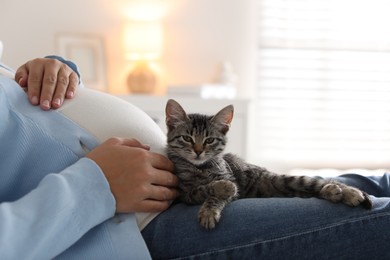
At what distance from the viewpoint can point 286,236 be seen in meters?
0.83

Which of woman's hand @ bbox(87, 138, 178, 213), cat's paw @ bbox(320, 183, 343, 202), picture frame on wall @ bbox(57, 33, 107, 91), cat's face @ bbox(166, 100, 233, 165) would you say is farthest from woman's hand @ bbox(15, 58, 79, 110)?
picture frame on wall @ bbox(57, 33, 107, 91)

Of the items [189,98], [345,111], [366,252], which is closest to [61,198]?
[366,252]

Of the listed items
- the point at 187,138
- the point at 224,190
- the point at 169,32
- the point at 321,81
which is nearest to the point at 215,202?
the point at 224,190

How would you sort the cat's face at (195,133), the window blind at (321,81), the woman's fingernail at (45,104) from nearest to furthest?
the woman's fingernail at (45,104) → the cat's face at (195,133) → the window blind at (321,81)

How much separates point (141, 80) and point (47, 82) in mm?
2142

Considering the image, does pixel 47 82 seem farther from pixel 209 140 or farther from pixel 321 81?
pixel 321 81

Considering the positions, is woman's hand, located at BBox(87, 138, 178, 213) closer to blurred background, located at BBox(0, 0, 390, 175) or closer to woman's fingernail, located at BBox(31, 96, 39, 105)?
woman's fingernail, located at BBox(31, 96, 39, 105)

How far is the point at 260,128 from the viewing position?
3.47 m

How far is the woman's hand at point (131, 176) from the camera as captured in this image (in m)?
0.86

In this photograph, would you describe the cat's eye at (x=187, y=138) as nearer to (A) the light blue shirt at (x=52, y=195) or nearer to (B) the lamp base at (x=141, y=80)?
(A) the light blue shirt at (x=52, y=195)

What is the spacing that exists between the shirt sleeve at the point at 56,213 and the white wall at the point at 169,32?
260 centimetres

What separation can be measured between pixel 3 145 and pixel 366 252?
0.76 metres

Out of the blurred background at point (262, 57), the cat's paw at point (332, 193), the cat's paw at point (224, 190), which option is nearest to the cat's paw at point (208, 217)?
the cat's paw at point (224, 190)

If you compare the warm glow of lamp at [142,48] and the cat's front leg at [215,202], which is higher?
the warm glow of lamp at [142,48]
